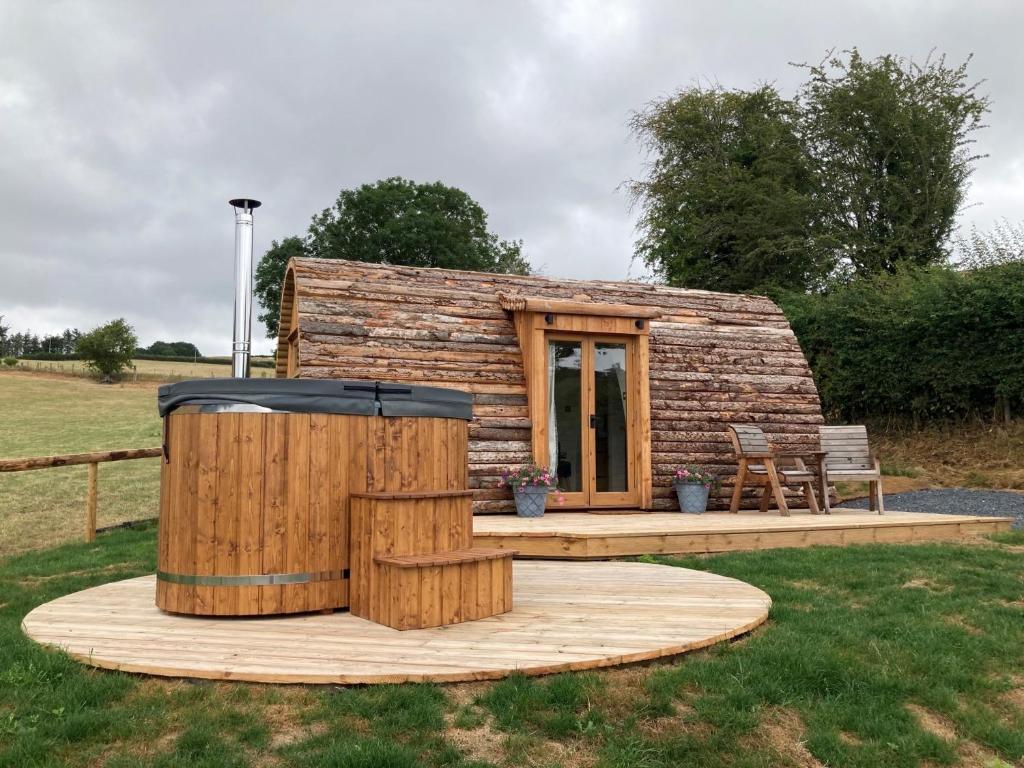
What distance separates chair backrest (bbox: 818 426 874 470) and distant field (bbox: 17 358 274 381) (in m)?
31.8

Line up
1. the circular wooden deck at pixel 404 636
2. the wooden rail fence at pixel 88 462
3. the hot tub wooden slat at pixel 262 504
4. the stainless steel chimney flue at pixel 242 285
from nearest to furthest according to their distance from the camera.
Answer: the circular wooden deck at pixel 404 636 → the hot tub wooden slat at pixel 262 504 → the stainless steel chimney flue at pixel 242 285 → the wooden rail fence at pixel 88 462

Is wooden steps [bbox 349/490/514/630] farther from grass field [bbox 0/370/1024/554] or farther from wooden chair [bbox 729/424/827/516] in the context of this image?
grass field [bbox 0/370/1024/554]

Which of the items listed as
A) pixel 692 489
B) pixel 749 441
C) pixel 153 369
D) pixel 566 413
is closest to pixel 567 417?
pixel 566 413

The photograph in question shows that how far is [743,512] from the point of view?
8.28m

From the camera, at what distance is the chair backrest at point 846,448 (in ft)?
26.3

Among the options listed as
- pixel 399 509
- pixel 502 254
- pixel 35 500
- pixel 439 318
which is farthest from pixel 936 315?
pixel 502 254

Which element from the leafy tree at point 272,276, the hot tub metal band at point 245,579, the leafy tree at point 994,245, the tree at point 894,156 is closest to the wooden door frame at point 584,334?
the hot tub metal band at point 245,579

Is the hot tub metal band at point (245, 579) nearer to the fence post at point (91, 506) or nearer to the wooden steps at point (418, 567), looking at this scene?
the wooden steps at point (418, 567)

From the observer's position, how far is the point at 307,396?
13.2 feet

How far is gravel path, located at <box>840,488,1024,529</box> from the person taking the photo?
8841mm

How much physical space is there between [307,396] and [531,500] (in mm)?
3778

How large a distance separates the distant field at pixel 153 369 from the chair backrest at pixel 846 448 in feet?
104

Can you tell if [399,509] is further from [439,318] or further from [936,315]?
[936,315]

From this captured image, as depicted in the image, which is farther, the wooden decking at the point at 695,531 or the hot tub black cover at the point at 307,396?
the wooden decking at the point at 695,531
